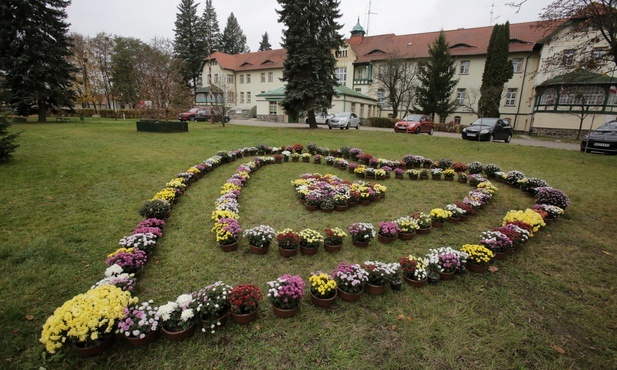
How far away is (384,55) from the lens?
126 feet

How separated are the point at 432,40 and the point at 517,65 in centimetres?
1086

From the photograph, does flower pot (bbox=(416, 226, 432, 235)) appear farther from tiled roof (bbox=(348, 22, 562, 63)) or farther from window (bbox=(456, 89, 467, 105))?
window (bbox=(456, 89, 467, 105))

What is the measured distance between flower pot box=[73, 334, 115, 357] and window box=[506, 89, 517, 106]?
41211 mm

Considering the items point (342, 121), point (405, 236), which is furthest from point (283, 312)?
point (342, 121)

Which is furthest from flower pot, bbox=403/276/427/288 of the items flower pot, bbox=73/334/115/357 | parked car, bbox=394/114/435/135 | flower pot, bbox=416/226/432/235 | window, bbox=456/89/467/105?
window, bbox=456/89/467/105

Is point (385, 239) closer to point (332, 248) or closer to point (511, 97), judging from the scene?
point (332, 248)

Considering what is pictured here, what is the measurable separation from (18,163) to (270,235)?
10.00 metres

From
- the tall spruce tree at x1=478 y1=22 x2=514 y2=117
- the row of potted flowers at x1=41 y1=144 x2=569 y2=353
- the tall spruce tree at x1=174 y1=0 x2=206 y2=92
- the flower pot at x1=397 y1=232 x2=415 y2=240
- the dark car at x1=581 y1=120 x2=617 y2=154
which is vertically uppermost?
the tall spruce tree at x1=174 y1=0 x2=206 y2=92

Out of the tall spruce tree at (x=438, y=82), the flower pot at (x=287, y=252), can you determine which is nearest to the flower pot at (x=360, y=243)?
the flower pot at (x=287, y=252)

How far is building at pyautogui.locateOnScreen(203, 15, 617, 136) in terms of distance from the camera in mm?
26797

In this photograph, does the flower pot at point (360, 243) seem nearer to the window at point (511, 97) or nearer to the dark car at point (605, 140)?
the dark car at point (605, 140)

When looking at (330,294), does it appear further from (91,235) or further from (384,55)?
(384,55)

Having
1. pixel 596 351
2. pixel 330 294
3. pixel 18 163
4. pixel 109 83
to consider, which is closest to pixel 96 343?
pixel 330 294

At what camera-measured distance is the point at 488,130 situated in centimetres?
1828
